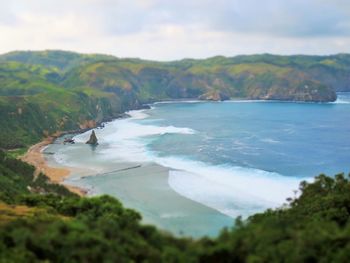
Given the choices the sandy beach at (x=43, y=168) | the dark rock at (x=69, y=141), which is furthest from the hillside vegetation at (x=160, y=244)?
the dark rock at (x=69, y=141)

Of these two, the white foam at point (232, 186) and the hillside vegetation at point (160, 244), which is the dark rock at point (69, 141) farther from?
the hillside vegetation at point (160, 244)

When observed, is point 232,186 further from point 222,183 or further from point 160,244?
point 160,244

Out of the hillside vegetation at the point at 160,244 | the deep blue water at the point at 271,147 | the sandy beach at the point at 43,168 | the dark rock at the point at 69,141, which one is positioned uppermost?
the hillside vegetation at the point at 160,244

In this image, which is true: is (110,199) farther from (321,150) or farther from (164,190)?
(321,150)

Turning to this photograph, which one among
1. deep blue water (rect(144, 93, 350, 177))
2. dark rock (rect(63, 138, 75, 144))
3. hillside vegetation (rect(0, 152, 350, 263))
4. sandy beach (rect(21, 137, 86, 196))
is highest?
hillside vegetation (rect(0, 152, 350, 263))

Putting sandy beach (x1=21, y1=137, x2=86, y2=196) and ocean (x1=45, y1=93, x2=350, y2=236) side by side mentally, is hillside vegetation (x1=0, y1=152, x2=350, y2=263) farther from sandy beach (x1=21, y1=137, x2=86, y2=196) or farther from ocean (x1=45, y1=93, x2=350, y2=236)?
sandy beach (x1=21, y1=137, x2=86, y2=196)

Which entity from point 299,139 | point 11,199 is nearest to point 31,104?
point 299,139

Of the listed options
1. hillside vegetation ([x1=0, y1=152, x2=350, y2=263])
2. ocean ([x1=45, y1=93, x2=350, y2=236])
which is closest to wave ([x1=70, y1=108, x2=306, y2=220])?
ocean ([x1=45, y1=93, x2=350, y2=236])
